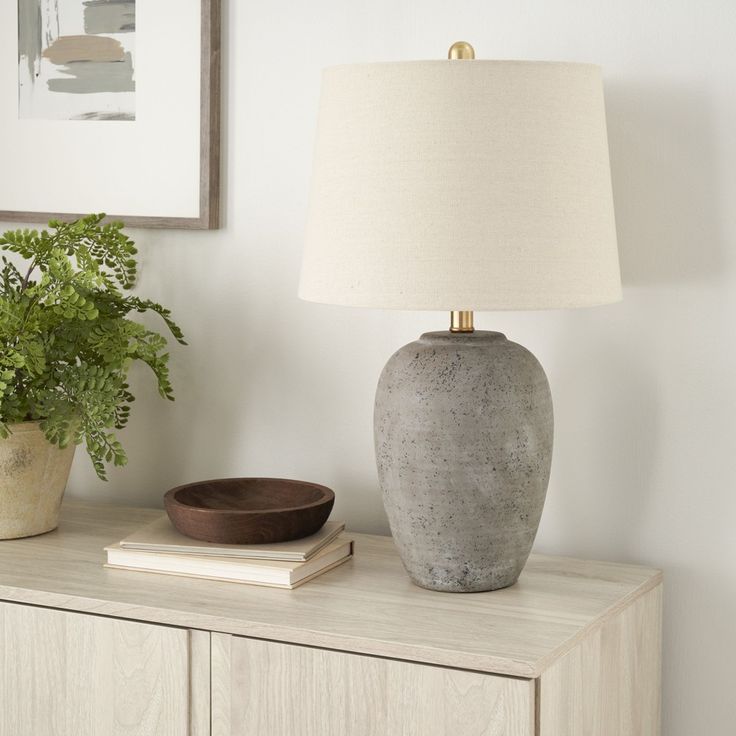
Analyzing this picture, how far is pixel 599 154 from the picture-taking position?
1.29m

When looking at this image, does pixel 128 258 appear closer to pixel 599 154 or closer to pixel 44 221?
pixel 44 221

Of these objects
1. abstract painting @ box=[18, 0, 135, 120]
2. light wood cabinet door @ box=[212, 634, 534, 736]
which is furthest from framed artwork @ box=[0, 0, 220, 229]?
light wood cabinet door @ box=[212, 634, 534, 736]

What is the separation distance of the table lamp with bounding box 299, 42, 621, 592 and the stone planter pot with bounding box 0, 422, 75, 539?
50 centimetres

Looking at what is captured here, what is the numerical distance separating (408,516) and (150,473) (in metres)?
0.63

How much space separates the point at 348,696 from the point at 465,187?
57cm

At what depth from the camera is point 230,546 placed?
146cm

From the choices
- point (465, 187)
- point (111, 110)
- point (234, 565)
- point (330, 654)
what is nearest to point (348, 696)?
point (330, 654)

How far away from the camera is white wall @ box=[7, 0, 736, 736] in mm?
1478

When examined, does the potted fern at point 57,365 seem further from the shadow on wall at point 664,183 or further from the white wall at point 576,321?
the shadow on wall at point 664,183

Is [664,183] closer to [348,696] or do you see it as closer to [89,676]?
[348,696]

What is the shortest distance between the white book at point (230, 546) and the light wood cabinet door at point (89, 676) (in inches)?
5.6

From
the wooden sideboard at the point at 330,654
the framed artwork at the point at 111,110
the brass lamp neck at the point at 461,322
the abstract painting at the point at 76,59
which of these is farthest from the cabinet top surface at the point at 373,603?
the abstract painting at the point at 76,59

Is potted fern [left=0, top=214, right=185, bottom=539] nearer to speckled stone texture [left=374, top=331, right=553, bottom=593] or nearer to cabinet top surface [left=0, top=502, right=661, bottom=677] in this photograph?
cabinet top surface [left=0, top=502, right=661, bottom=677]

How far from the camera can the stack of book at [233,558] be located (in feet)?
4.59
